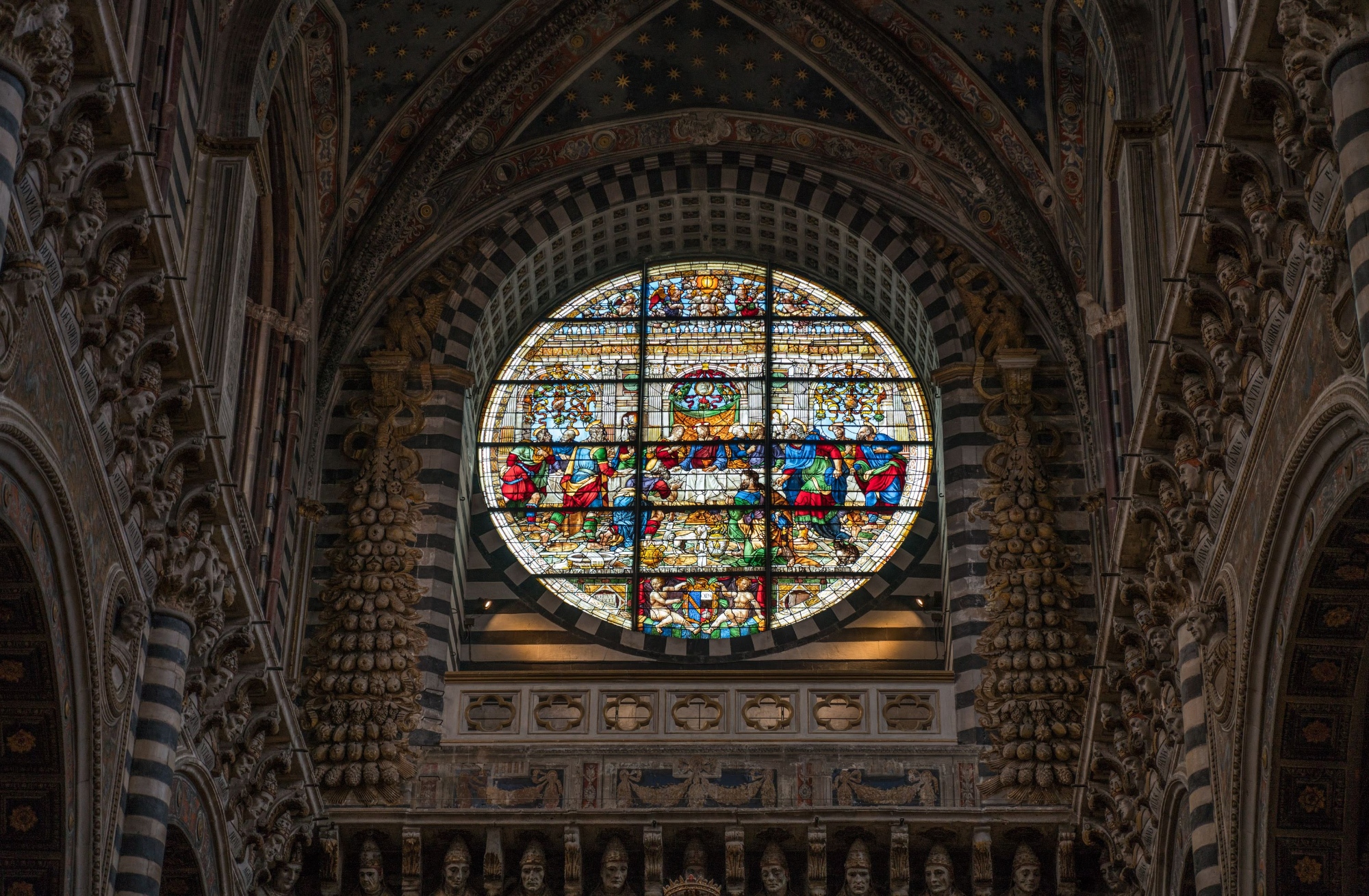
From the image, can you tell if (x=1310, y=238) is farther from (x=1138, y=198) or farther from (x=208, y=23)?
(x=208, y=23)

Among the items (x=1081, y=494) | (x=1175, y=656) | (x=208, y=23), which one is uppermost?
(x=208, y=23)

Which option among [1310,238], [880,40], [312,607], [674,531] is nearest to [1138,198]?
[1310,238]

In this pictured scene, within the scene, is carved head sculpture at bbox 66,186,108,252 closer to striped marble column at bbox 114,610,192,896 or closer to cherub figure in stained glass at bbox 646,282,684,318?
striped marble column at bbox 114,610,192,896

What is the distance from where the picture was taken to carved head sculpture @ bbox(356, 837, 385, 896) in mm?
17250

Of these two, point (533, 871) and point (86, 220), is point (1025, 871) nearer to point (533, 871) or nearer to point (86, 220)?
point (533, 871)

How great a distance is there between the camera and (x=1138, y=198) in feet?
49.7

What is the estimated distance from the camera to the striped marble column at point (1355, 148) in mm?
9047

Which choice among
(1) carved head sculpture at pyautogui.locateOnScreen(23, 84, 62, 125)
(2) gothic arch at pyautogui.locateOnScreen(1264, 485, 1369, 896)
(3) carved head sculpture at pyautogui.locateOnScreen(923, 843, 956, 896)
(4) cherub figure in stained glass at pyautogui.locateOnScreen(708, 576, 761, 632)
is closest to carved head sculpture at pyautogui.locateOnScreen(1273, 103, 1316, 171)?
(2) gothic arch at pyautogui.locateOnScreen(1264, 485, 1369, 896)

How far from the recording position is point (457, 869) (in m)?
17.2

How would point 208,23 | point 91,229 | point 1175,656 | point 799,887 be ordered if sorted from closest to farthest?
1. point 91,229
2. point 1175,656
3. point 208,23
4. point 799,887

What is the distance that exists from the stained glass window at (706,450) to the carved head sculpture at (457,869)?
3.45m

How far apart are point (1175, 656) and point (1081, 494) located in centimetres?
529

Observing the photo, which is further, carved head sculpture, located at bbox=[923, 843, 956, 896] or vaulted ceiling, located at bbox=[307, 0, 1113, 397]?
vaulted ceiling, located at bbox=[307, 0, 1113, 397]

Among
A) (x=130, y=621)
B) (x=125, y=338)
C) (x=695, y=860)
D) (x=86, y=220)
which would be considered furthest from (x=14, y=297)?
(x=695, y=860)
